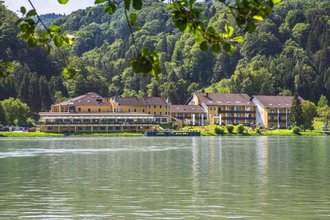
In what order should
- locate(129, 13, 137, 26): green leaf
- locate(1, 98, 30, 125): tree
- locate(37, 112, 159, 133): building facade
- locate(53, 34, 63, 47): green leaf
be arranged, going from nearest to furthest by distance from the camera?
locate(129, 13, 137, 26): green leaf → locate(53, 34, 63, 47): green leaf → locate(1, 98, 30, 125): tree → locate(37, 112, 159, 133): building facade

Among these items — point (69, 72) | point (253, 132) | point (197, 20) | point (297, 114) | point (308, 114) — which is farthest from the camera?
point (308, 114)

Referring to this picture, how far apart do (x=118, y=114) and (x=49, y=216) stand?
6472 inches

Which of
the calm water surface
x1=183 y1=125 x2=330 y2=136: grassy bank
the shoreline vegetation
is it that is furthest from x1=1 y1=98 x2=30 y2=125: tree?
the calm water surface

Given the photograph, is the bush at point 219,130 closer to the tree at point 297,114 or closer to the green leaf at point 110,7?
the tree at point 297,114

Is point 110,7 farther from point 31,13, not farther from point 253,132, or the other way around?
point 253,132

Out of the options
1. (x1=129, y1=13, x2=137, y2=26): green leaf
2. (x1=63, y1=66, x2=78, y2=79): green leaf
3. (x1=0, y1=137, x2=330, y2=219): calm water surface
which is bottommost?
(x1=0, y1=137, x2=330, y2=219): calm water surface

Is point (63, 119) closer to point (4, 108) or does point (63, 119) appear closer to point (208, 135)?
point (4, 108)

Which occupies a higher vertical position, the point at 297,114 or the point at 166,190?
the point at 297,114

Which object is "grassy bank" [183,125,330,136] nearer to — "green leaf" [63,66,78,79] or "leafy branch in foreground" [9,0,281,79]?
"green leaf" [63,66,78,79]

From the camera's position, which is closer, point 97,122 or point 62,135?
point 62,135

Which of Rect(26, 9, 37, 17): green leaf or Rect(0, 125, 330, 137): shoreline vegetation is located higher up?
Rect(26, 9, 37, 17): green leaf

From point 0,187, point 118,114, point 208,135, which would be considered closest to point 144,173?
point 0,187

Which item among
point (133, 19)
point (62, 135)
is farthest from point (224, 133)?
point (133, 19)

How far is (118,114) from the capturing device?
19338 cm
